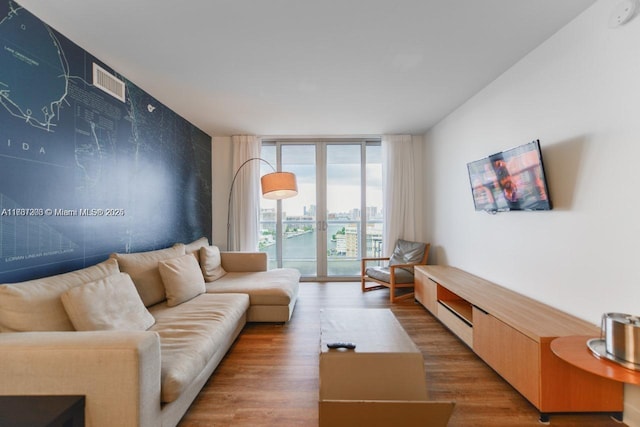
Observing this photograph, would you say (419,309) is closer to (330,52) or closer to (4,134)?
(330,52)

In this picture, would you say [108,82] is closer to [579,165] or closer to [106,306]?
[106,306]

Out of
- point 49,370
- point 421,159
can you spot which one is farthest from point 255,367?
point 421,159

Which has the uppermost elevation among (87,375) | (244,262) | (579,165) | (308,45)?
(308,45)

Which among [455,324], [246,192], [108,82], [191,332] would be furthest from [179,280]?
[455,324]

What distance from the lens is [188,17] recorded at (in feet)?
6.03

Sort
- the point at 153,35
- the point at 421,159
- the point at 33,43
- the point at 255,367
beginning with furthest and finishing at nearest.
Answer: the point at 421,159
the point at 255,367
the point at 153,35
the point at 33,43

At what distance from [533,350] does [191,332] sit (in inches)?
86.0

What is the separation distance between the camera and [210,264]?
3.40 metres

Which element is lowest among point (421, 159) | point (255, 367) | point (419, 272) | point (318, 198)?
point (255, 367)

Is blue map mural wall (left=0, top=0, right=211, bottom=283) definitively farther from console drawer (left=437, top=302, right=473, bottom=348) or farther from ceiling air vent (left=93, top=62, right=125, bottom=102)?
console drawer (left=437, top=302, right=473, bottom=348)

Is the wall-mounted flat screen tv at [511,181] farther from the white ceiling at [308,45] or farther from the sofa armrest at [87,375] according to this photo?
the sofa armrest at [87,375]

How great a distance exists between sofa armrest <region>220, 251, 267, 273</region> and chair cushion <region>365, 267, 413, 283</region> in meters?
1.61

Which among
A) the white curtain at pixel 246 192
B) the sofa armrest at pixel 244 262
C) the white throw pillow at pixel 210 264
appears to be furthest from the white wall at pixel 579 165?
the white curtain at pixel 246 192

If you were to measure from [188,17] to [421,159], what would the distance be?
3.92 m
